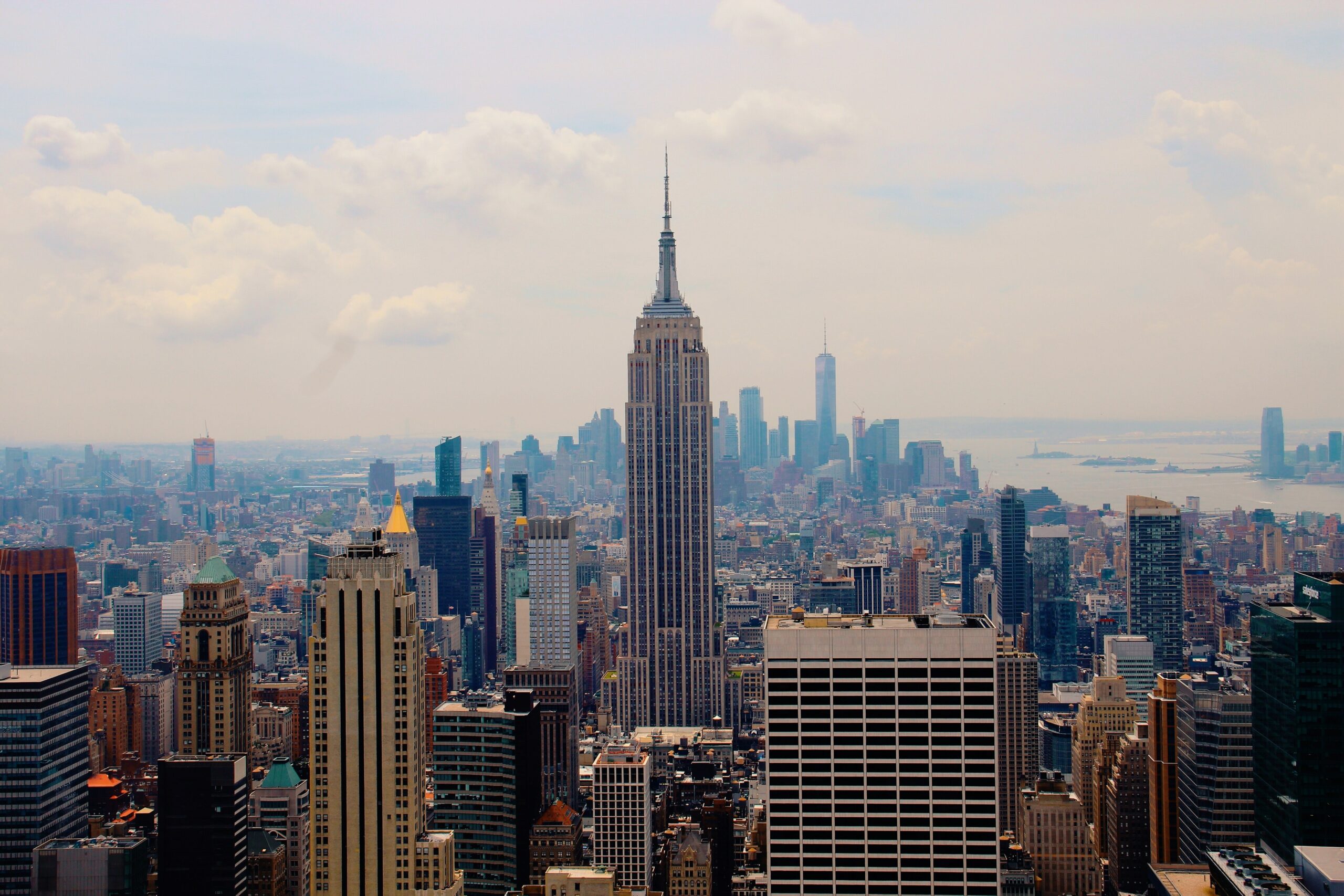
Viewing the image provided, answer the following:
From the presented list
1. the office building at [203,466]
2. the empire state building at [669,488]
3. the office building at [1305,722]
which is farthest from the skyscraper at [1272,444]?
the empire state building at [669,488]

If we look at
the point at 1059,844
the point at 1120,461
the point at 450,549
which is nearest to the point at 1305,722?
the point at 1120,461

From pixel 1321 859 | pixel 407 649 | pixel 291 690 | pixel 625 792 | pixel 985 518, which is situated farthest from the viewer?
pixel 985 518

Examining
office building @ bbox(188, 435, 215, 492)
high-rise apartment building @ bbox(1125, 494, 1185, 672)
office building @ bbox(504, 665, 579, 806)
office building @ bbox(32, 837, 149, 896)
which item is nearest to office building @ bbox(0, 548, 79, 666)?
office building @ bbox(188, 435, 215, 492)

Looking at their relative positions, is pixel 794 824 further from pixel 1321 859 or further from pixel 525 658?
pixel 525 658

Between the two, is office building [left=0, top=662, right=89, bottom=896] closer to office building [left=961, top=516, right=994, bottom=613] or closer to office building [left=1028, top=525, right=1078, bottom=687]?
office building [left=1028, top=525, right=1078, bottom=687]

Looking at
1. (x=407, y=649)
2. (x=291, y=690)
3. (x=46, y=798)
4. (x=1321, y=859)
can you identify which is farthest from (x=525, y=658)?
(x=1321, y=859)

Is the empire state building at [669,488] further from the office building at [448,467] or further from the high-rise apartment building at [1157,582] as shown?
the high-rise apartment building at [1157,582]
